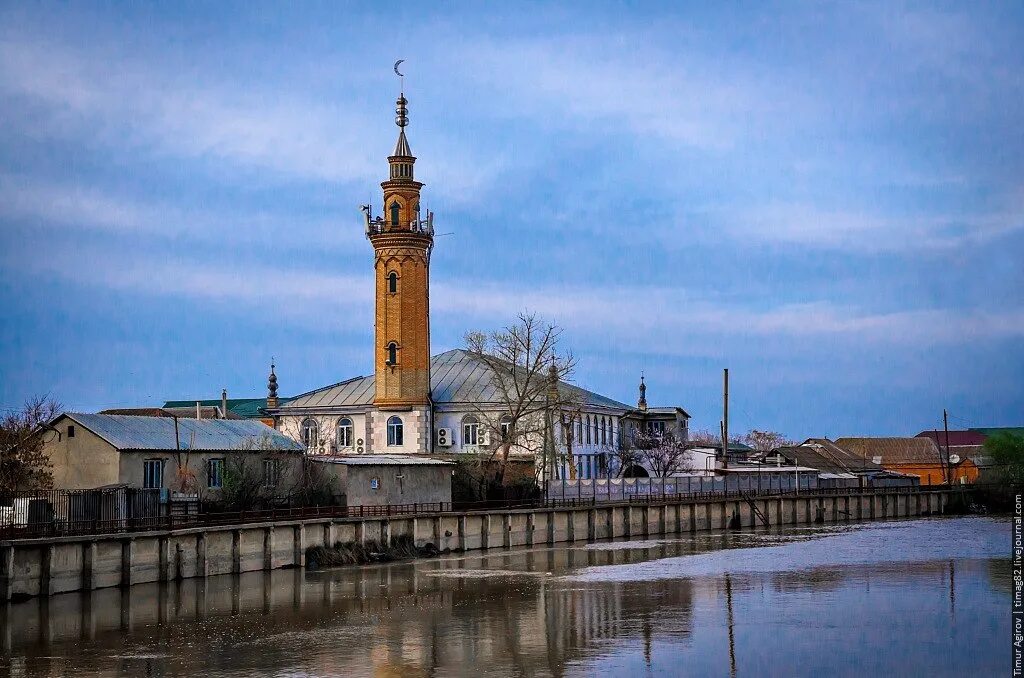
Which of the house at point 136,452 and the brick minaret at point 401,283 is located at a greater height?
the brick minaret at point 401,283

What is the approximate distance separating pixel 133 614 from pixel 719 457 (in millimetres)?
78136

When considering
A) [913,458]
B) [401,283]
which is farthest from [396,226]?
[913,458]

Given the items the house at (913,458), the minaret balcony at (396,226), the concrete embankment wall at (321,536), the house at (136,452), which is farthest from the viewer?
the house at (913,458)

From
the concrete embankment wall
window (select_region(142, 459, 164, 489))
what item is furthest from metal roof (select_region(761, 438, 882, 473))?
window (select_region(142, 459, 164, 489))

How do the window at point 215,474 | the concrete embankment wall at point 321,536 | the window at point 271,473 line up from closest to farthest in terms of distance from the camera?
the concrete embankment wall at point 321,536 → the window at point 215,474 → the window at point 271,473

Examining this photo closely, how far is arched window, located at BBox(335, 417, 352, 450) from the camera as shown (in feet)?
309

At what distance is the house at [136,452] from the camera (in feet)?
188

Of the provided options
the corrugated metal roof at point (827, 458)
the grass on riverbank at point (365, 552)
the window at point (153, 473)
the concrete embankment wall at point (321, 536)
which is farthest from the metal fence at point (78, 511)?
the corrugated metal roof at point (827, 458)

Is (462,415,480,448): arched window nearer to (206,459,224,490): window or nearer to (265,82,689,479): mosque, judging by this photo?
(265,82,689,479): mosque

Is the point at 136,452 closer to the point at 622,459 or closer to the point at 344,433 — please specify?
the point at 344,433

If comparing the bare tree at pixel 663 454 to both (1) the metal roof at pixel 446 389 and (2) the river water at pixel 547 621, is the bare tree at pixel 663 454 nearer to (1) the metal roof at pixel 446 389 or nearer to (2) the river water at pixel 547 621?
(1) the metal roof at pixel 446 389

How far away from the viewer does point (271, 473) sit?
6278 cm

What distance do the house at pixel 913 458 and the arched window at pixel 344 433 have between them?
65.5 m

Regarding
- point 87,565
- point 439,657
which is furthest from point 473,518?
point 439,657
